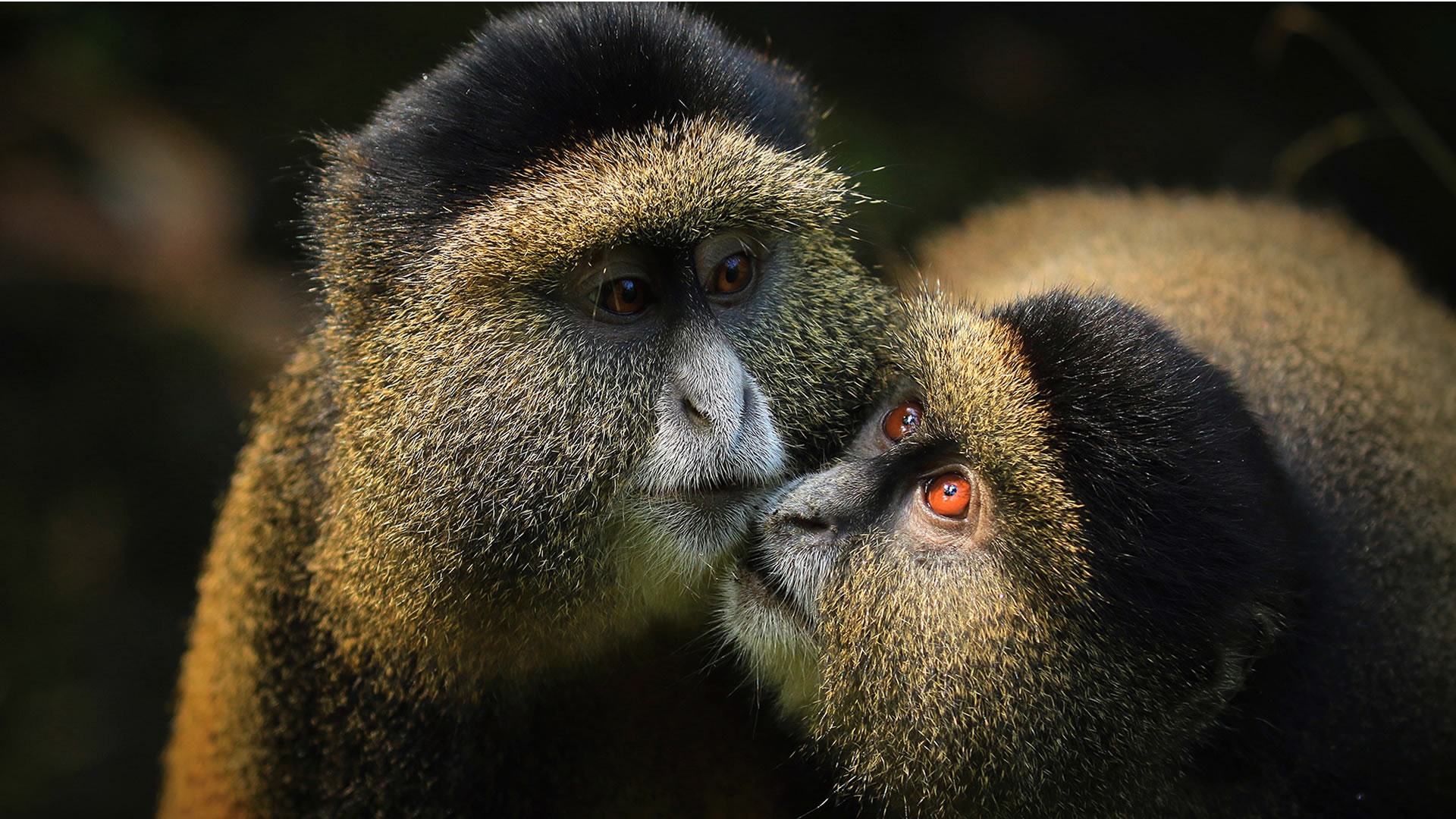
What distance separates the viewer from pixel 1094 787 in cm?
204

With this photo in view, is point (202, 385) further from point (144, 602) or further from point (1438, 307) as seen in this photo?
point (1438, 307)

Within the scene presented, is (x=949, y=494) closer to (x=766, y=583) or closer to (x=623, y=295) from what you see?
(x=766, y=583)

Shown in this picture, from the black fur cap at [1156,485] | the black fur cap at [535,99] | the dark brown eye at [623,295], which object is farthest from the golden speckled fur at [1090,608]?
the black fur cap at [535,99]

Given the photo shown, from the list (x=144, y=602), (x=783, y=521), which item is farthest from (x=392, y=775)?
Answer: (x=144, y=602)

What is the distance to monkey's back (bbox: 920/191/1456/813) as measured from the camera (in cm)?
225

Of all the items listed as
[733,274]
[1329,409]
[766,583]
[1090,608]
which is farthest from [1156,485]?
[1329,409]

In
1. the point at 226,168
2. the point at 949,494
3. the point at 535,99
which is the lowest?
the point at 949,494

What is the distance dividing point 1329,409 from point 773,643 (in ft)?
5.66

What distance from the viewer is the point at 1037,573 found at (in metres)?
1.95

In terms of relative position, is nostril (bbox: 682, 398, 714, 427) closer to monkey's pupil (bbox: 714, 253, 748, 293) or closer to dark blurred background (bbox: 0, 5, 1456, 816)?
monkey's pupil (bbox: 714, 253, 748, 293)

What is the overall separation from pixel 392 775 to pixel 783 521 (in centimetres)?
113

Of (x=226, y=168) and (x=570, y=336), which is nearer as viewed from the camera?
(x=570, y=336)

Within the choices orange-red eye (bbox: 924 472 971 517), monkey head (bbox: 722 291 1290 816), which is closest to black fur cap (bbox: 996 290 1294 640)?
monkey head (bbox: 722 291 1290 816)

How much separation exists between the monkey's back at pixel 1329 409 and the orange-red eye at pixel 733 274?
59 cm
